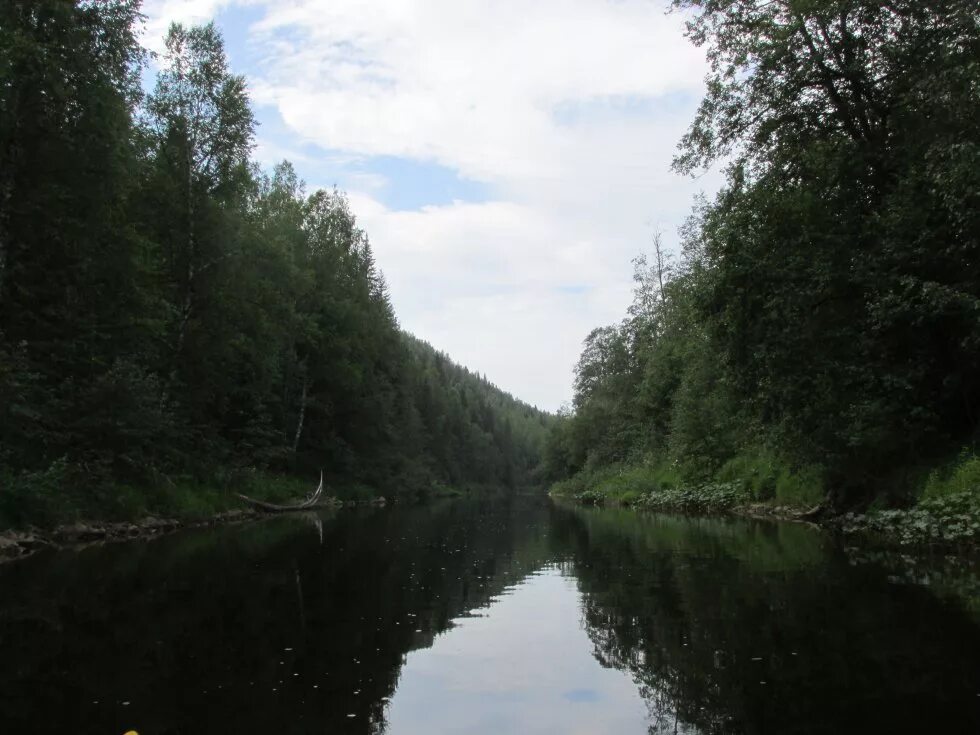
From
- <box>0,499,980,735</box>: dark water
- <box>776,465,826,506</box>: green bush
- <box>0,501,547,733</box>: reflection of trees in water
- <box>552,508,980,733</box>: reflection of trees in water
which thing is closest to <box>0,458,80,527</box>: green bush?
<box>0,501,547,733</box>: reflection of trees in water

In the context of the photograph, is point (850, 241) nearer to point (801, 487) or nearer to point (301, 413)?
point (801, 487)

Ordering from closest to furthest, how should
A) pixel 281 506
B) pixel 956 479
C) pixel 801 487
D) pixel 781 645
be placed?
pixel 781 645 < pixel 956 479 < pixel 801 487 < pixel 281 506

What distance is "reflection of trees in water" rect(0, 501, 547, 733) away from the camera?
16.3 feet

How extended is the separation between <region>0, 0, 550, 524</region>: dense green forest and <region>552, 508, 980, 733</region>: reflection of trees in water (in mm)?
12238

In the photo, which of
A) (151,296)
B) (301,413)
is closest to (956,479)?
(151,296)

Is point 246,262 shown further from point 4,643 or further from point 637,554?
point 4,643

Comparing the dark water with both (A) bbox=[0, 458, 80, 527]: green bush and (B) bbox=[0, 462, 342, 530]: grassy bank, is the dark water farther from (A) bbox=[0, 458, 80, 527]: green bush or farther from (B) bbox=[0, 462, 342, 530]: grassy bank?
(B) bbox=[0, 462, 342, 530]: grassy bank

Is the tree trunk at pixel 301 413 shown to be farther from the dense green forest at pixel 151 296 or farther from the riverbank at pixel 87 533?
the riverbank at pixel 87 533

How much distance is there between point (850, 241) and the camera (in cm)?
1712

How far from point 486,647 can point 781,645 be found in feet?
8.98

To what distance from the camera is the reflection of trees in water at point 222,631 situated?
4.98 m

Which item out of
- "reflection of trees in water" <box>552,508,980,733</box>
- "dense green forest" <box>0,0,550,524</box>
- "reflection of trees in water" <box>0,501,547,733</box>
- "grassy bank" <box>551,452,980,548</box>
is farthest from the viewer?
"dense green forest" <box>0,0,550,524</box>

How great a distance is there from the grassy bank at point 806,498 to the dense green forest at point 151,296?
1687 centimetres

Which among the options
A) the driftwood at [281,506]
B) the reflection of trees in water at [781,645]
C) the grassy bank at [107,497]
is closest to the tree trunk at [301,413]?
the driftwood at [281,506]
